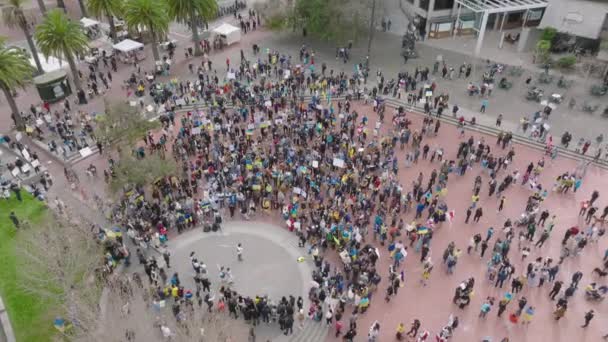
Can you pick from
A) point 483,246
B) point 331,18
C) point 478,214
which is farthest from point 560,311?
point 331,18

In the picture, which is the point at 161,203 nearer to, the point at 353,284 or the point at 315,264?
the point at 315,264

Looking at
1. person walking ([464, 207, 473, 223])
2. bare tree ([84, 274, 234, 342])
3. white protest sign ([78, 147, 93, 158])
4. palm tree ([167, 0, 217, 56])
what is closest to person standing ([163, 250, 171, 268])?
bare tree ([84, 274, 234, 342])

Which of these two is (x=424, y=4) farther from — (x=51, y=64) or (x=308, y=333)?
(x=308, y=333)

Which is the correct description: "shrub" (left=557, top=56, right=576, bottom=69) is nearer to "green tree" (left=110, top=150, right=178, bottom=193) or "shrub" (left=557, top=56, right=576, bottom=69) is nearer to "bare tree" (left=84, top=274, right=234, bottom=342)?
"green tree" (left=110, top=150, right=178, bottom=193)

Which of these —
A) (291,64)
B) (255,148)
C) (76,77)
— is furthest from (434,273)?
(76,77)

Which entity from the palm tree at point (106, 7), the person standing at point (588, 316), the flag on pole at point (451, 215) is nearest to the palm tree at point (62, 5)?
the palm tree at point (106, 7)

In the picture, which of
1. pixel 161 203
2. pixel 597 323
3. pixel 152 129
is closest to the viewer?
pixel 597 323
